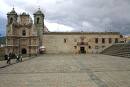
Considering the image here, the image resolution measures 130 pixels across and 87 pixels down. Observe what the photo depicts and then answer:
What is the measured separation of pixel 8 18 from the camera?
226 ft

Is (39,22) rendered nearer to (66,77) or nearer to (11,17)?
(11,17)

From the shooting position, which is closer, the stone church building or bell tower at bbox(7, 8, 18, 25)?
the stone church building

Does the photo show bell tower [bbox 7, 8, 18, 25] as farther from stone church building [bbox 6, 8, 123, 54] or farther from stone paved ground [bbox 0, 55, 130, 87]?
stone paved ground [bbox 0, 55, 130, 87]

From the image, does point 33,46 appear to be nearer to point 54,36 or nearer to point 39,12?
point 54,36

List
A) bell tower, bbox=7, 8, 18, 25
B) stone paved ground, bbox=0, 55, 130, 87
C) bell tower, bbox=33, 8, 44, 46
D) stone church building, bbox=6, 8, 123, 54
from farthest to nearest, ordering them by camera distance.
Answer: bell tower, bbox=7, 8, 18, 25 < bell tower, bbox=33, 8, 44, 46 < stone church building, bbox=6, 8, 123, 54 < stone paved ground, bbox=0, 55, 130, 87

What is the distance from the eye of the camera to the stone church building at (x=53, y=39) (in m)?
65.2

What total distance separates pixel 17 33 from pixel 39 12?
8.38m

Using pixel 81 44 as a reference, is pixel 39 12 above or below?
above

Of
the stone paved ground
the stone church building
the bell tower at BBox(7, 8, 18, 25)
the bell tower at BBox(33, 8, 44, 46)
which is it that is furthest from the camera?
the bell tower at BBox(7, 8, 18, 25)

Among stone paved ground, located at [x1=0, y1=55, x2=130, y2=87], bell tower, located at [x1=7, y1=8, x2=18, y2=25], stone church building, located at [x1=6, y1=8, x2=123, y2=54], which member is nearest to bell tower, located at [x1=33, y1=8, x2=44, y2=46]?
stone church building, located at [x1=6, y1=8, x2=123, y2=54]

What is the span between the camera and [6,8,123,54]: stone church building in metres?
65.2

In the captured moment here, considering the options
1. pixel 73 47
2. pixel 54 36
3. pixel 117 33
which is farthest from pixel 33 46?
pixel 117 33

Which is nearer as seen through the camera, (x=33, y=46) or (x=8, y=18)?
(x=33, y=46)

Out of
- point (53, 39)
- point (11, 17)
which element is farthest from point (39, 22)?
point (11, 17)
